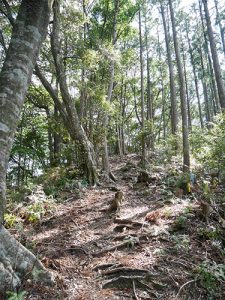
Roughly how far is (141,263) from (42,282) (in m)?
1.43

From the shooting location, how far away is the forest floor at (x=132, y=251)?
11.7ft

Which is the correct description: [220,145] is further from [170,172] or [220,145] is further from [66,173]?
[66,173]

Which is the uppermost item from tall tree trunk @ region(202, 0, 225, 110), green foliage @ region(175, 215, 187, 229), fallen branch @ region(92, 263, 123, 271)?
tall tree trunk @ region(202, 0, 225, 110)

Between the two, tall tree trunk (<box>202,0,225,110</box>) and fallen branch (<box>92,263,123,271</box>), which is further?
tall tree trunk (<box>202,0,225,110</box>)

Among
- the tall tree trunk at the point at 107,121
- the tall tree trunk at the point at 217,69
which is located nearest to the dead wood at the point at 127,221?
the tall tree trunk at the point at 107,121

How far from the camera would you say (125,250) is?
4633mm

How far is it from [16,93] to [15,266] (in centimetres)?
194

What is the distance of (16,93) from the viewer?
3229 mm

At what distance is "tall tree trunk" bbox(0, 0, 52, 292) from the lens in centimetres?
306

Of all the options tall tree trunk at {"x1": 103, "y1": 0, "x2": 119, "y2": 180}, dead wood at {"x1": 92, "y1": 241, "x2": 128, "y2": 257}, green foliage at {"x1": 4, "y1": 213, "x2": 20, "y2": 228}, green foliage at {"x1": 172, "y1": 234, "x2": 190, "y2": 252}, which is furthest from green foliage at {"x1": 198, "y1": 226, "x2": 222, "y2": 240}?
tall tree trunk at {"x1": 103, "y1": 0, "x2": 119, "y2": 180}

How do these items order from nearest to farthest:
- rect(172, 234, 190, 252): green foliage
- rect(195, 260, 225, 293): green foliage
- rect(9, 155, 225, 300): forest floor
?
rect(9, 155, 225, 300): forest floor
rect(195, 260, 225, 293): green foliage
rect(172, 234, 190, 252): green foliage

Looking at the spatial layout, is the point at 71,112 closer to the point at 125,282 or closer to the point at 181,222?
the point at 181,222

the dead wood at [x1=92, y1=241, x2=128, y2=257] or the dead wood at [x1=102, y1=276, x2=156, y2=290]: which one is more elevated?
the dead wood at [x1=92, y1=241, x2=128, y2=257]

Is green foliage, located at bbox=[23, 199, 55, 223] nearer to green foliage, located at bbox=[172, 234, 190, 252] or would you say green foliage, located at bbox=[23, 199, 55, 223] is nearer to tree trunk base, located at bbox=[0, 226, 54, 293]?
tree trunk base, located at bbox=[0, 226, 54, 293]
